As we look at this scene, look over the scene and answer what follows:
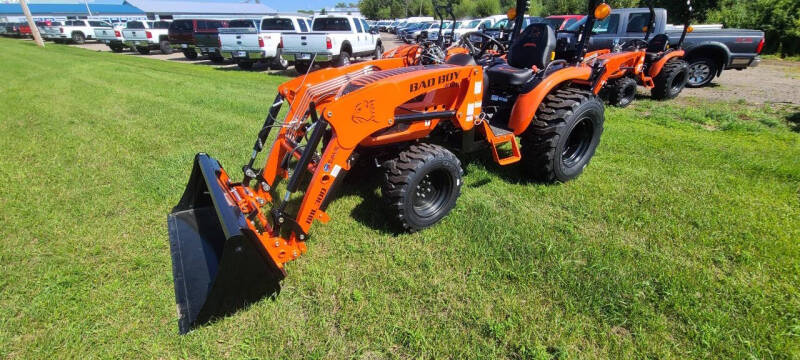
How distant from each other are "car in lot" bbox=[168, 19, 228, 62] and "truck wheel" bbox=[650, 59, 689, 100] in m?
14.5

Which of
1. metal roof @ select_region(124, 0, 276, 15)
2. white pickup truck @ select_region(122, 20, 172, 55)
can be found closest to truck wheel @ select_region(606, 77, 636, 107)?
white pickup truck @ select_region(122, 20, 172, 55)

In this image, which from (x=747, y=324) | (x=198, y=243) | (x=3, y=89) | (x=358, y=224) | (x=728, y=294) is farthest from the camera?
(x=3, y=89)

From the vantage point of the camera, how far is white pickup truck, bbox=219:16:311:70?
1332 centimetres

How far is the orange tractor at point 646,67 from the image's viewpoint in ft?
25.1

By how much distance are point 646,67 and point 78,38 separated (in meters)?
35.0

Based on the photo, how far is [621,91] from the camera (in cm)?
766

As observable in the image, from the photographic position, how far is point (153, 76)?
37.5ft

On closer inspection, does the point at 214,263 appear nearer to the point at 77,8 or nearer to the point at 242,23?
the point at 242,23

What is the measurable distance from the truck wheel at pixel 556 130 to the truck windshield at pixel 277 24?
37.6ft

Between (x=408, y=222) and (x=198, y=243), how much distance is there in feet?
5.33

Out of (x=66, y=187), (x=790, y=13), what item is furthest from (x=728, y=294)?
(x=790, y=13)

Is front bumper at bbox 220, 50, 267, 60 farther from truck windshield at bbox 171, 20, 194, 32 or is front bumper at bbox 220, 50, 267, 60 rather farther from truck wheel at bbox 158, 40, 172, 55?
truck wheel at bbox 158, 40, 172, 55

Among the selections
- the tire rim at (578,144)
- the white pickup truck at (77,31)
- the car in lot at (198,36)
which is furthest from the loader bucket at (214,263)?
the white pickup truck at (77,31)

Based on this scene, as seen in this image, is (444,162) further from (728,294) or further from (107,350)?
(107,350)
